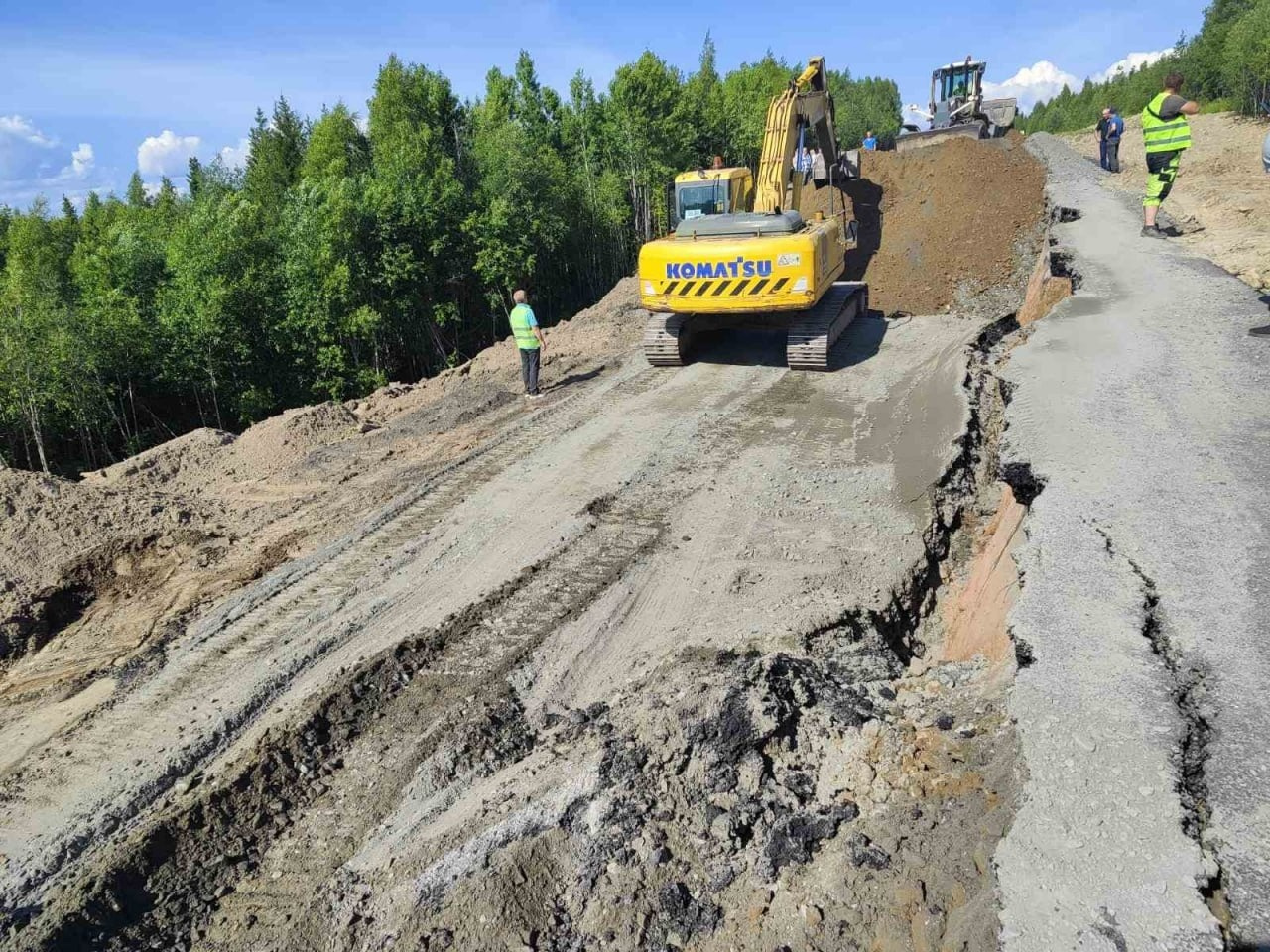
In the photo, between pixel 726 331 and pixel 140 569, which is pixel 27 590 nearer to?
pixel 140 569

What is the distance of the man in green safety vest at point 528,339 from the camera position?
10.7 m

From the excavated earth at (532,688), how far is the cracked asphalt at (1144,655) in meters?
0.23

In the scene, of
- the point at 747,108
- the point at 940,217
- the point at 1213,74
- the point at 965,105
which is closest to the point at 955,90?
the point at 965,105

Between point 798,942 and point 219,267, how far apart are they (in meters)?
22.7

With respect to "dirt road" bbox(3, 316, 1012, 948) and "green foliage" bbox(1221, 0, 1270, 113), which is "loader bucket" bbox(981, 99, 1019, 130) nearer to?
"green foliage" bbox(1221, 0, 1270, 113)

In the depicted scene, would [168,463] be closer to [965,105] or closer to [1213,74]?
[965,105]

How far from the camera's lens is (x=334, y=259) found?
864 inches

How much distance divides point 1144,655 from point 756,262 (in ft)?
23.3

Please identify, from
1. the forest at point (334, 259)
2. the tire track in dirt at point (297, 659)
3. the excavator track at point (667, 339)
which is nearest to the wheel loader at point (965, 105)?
the forest at point (334, 259)

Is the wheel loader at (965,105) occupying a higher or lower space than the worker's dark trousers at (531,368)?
higher

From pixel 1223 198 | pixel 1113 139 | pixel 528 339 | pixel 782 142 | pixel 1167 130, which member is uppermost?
pixel 1113 139

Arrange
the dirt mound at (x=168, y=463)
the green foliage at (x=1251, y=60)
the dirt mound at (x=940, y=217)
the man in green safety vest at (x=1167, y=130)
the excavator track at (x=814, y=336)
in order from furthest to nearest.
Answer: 1. the green foliage at (x=1251, y=60)
2. the dirt mound at (x=940, y=217)
3. the man in green safety vest at (x=1167, y=130)
4. the excavator track at (x=814, y=336)
5. the dirt mound at (x=168, y=463)

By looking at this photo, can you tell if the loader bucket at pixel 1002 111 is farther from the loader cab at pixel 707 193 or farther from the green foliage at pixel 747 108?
the loader cab at pixel 707 193

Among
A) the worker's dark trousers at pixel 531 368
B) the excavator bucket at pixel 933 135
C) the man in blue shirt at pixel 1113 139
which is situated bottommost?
the worker's dark trousers at pixel 531 368
